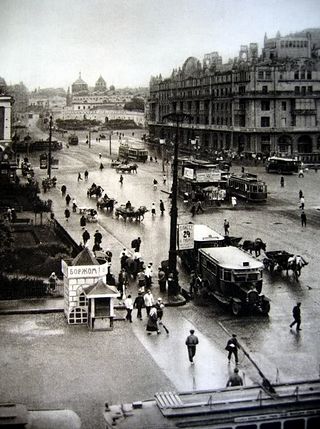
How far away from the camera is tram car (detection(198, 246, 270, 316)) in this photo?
14.3 m

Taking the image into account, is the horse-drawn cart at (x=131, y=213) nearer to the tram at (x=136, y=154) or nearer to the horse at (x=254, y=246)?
the horse at (x=254, y=246)

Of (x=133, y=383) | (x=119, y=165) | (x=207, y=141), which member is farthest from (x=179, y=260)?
(x=207, y=141)

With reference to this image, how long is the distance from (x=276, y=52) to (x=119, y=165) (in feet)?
72.0

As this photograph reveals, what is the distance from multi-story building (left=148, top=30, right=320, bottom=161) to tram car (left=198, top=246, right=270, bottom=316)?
113 feet

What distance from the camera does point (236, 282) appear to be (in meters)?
14.7

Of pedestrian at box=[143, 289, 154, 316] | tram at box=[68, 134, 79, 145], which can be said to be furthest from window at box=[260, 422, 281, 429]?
tram at box=[68, 134, 79, 145]

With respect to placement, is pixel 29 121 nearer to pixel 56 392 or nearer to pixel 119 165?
pixel 119 165

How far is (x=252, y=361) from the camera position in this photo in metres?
11.4

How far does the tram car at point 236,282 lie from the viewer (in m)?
14.3

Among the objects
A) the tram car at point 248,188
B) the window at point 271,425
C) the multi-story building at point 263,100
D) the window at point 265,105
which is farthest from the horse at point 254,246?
the window at point 265,105

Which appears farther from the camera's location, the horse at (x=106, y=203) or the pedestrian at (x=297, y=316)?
the horse at (x=106, y=203)

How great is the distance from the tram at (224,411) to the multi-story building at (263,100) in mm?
42335

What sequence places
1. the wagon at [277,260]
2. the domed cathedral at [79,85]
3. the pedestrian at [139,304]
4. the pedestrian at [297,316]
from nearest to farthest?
1. the pedestrian at [297,316]
2. the pedestrian at [139,304]
3. the domed cathedral at [79,85]
4. the wagon at [277,260]

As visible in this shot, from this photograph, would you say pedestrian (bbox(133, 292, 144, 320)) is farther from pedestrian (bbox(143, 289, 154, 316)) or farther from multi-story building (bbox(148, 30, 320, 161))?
multi-story building (bbox(148, 30, 320, 161))
